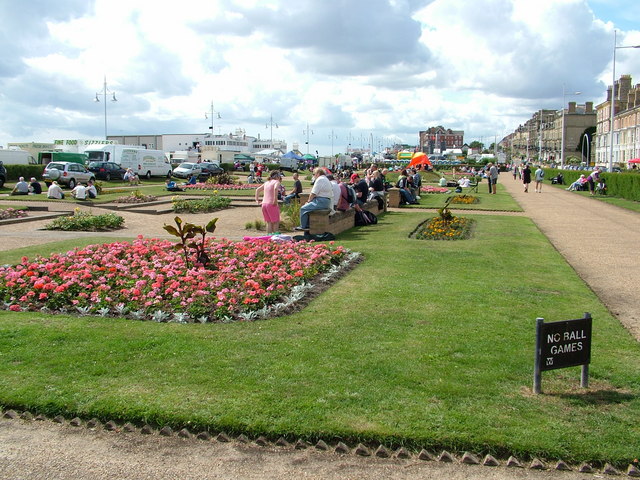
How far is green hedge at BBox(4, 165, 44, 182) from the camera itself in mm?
39938

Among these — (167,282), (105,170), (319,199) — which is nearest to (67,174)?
(105,170)

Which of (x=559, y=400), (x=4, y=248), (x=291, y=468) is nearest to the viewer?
(x=291, y=468)

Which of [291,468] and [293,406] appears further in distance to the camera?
[293,406]

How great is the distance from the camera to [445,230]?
47.6ft

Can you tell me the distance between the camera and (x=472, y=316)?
23.0 feet

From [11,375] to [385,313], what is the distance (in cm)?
384

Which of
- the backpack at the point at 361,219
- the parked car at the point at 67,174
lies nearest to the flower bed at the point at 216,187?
the parked car at the point at 67,174

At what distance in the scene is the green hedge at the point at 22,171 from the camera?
39.9 m

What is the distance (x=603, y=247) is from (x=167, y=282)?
936 cm

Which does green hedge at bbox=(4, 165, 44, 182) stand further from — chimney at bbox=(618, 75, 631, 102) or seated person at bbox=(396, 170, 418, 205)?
chimney at bbox=(618, 75, 631, 102)

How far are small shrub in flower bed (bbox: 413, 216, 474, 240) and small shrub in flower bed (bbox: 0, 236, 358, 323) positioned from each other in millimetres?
4308

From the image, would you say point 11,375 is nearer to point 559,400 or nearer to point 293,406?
point 293,406

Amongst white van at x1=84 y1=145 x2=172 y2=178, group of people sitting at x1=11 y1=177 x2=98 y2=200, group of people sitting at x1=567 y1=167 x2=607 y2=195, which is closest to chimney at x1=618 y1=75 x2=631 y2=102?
group of people sitting at x1=567 y1=167 x2=607 y2=195

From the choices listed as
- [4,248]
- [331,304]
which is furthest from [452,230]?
[4,248]
